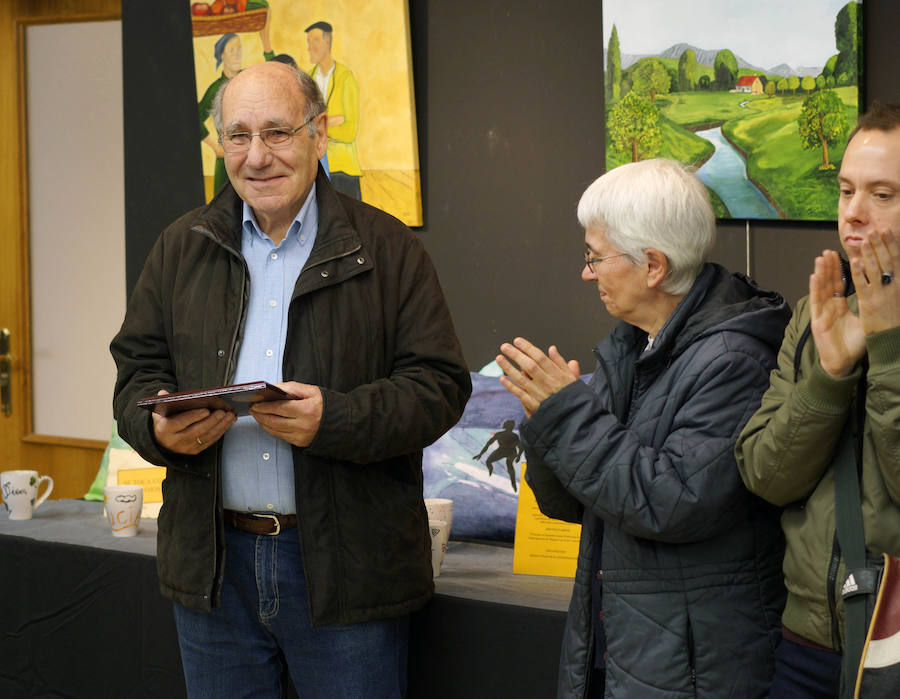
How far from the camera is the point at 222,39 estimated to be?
3.57 meters

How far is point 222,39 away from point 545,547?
6.79 ft

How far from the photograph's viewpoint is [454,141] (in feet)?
10.8

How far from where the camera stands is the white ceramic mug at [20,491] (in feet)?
9.91

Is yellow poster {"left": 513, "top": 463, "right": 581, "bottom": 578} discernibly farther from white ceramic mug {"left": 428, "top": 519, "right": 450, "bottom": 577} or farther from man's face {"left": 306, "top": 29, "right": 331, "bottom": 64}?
man's face {"left": 306, "top": 29, "right": 331, "bottom": 64}

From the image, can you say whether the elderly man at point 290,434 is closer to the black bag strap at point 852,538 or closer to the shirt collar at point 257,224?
the shirt collar at point 257,224

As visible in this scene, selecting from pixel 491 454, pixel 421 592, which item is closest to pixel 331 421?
pixel 421 592

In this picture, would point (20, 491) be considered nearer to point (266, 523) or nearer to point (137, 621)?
point (137, 621)

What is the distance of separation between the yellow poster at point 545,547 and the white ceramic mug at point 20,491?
4.57ft

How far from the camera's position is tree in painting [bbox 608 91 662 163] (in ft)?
9.49

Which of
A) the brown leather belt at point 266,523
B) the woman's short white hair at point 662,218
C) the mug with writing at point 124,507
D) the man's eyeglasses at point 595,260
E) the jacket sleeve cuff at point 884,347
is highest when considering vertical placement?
the woman's short white hair at point 662,218

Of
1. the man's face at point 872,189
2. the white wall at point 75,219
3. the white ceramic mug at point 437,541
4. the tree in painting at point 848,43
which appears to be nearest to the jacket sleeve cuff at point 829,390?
the man's face at point 872,189

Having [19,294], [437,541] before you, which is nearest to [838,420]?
[437,541]

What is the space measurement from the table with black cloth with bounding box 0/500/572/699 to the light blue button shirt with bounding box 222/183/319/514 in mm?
575

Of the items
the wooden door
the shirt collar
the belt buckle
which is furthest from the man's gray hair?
the wooden door
